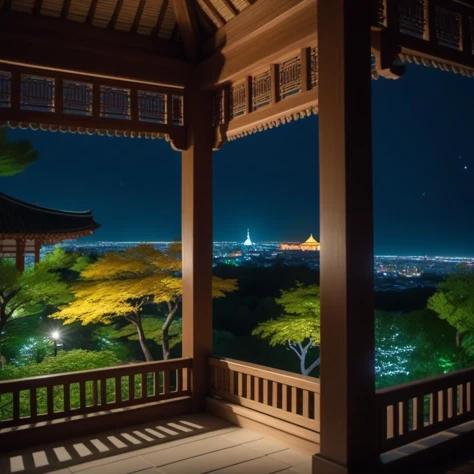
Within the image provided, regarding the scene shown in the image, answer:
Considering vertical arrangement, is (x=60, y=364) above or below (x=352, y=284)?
below

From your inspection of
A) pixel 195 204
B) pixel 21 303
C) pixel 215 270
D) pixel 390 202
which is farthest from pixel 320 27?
pixel 390 202

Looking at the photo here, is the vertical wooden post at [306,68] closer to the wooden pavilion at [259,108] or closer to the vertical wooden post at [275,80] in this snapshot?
the wooden pavilion at [259,108]

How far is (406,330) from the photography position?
535 inches

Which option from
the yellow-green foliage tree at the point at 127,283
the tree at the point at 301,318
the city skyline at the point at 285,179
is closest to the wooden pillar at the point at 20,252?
the yellow-green foliage tree at the point at 127,283

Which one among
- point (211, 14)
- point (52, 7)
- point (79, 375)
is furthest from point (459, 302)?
point (52, 7)

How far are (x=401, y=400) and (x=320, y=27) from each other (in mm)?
2233

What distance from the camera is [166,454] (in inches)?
147

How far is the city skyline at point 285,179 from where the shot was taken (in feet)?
108

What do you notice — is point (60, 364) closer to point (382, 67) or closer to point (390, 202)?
point (382, 67)

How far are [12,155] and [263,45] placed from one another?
663 centimetres

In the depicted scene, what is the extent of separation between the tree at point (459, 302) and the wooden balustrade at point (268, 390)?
848cm

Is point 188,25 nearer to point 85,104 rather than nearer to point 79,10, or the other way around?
point 79,10

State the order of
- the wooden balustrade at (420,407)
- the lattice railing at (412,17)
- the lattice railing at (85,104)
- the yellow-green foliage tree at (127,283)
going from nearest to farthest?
the wooden balustrade at (420,407) < the lattice railing at (412,17) < the lattice railing at (85,104) < the yellow-green foliage tree at (127,283)

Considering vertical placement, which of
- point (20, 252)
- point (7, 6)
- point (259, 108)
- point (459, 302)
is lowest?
point (459, 302)
